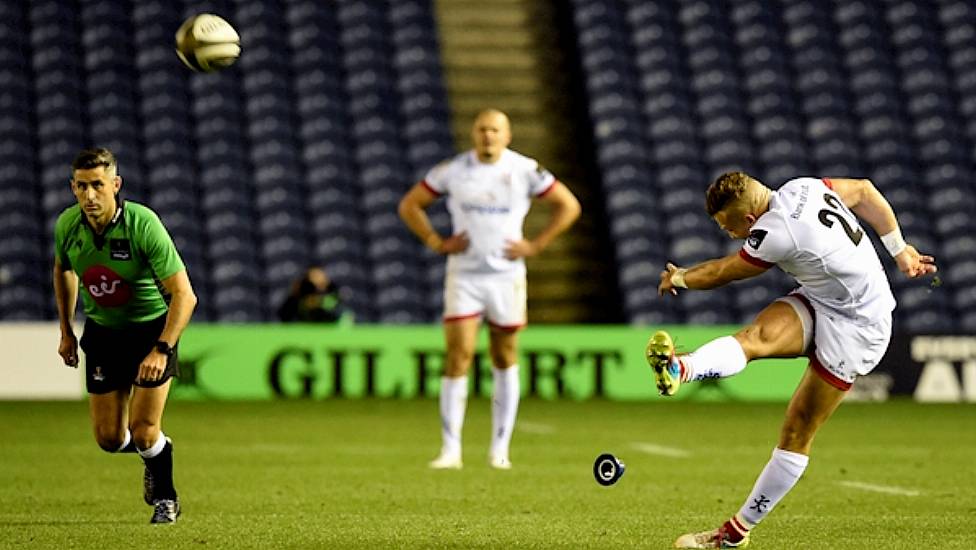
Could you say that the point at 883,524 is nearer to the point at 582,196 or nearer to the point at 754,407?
the point at 754,407

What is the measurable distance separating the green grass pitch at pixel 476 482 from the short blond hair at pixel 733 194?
1408mm

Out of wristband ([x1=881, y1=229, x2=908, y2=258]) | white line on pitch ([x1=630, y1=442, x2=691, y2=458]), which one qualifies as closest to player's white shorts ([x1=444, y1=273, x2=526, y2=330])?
white line on pitch ([x1=630, y1=442, x2=691, y2=458])

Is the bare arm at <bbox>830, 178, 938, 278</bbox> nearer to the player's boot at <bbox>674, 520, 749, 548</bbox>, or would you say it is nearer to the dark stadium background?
the player's boot at <bbox>674, 520, 749, 548</bbox>

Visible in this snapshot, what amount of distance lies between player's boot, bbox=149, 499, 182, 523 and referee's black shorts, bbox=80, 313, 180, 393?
0.55 metres

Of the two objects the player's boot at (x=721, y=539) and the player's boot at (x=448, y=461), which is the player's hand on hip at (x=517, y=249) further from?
the player's boot at (x=721, y=539)

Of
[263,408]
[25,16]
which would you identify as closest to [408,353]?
[263,408]

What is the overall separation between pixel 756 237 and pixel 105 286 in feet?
9.37

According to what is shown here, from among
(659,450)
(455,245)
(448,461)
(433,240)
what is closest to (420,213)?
(433,240)

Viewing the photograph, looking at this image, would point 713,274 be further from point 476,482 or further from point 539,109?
point 539,109

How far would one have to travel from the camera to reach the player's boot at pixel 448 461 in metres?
10.8

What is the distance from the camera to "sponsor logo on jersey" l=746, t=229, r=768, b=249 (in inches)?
260

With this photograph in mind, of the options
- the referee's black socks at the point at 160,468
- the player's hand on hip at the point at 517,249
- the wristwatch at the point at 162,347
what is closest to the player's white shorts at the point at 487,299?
the player's hand on hip at the point at 517,249

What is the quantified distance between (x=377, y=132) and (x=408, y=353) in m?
3.90

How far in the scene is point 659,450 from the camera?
1230 cm
